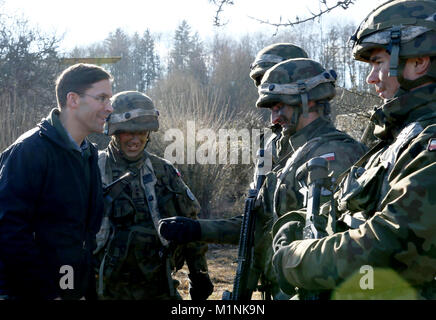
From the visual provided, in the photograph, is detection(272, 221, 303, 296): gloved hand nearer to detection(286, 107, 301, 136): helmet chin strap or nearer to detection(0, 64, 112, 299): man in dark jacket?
detection(286, 107, 301, 136): helmet chin strap

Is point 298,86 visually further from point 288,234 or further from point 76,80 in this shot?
point 76,80

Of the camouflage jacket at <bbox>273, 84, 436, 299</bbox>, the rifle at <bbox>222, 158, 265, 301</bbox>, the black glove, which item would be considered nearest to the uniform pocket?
the camouflage jacket at <bbox>273, 84, 436, 299</bbox>

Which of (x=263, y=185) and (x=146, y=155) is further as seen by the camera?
(x=146, y=155)

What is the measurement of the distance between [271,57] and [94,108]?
6.34 feet

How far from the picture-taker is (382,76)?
2.41m

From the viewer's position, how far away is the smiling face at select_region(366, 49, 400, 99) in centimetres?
239

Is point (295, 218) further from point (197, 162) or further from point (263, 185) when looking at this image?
point (197, 162)

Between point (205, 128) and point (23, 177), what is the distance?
329 inches

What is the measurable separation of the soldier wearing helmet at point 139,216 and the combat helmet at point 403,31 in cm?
260

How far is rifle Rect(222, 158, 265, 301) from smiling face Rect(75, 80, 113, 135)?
122cm

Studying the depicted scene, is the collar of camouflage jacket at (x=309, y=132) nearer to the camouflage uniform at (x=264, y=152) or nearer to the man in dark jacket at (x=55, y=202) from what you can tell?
the camouflage uniform at (x=264, y=152)

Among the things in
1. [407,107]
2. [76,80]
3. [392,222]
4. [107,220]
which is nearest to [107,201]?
[107,220]

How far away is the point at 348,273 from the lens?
2.01 m
